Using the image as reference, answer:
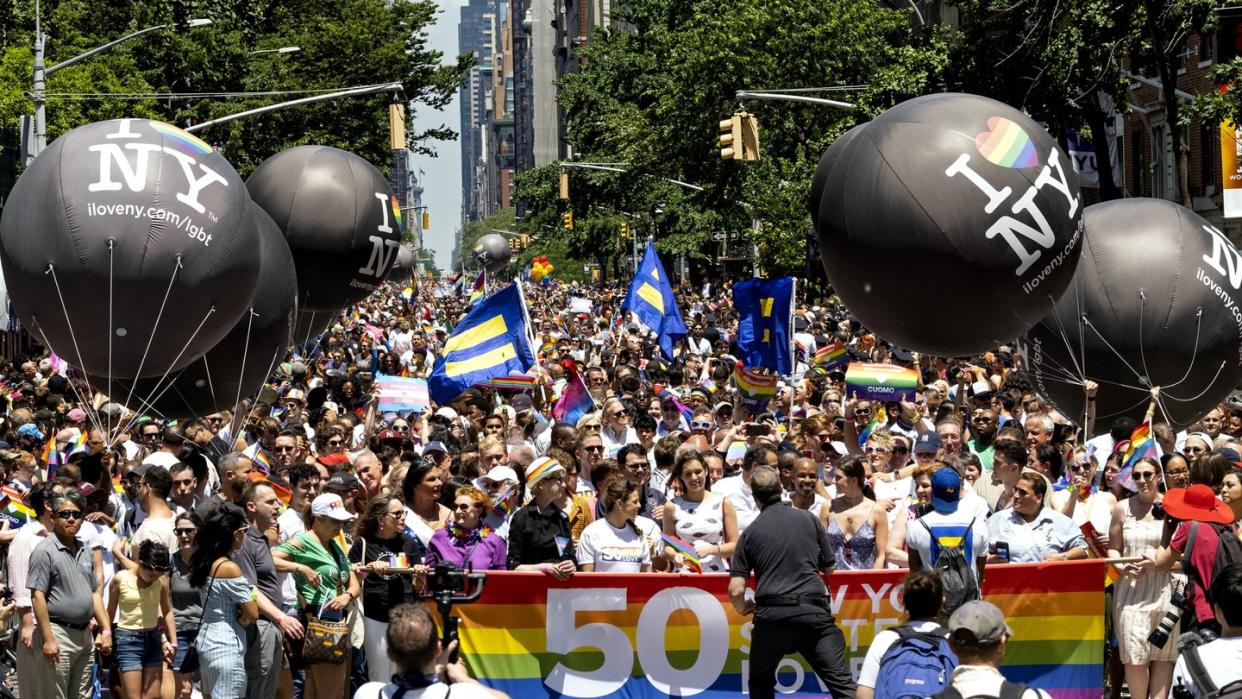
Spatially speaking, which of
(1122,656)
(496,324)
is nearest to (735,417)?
(496,324)

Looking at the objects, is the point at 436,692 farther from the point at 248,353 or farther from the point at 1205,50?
the point at 1205,50

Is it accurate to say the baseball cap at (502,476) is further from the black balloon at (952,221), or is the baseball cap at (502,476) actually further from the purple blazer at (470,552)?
the black balloon at (952,221)

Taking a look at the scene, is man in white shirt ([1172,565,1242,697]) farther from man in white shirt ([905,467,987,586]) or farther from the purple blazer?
the purple blazer

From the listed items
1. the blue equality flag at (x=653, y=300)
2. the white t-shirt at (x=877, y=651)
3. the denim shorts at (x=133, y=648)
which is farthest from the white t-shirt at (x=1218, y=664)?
the blue equality flag at (x=653, y=300)

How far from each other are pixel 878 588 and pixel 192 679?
13.7 ft

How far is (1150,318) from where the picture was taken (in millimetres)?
13617

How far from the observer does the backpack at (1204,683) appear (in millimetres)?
6344

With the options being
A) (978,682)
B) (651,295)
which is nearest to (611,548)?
(978,682)

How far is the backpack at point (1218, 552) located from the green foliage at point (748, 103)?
21.9 m

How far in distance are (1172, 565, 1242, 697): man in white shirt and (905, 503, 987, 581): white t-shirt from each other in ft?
8.63

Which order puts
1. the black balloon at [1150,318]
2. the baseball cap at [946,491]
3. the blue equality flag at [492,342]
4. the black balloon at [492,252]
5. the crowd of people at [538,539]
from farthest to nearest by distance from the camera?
1. the black balloon at [492,252]
2. the blue equality flag at [492,342]
3. the black balloon at [1150,318]
4. the baseball cap at [946,491]
5. the crowd of people at [538,539]

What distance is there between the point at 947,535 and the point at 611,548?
1886 mm

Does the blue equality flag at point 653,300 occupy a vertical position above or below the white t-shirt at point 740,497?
below

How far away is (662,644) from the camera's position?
32.7 feet
